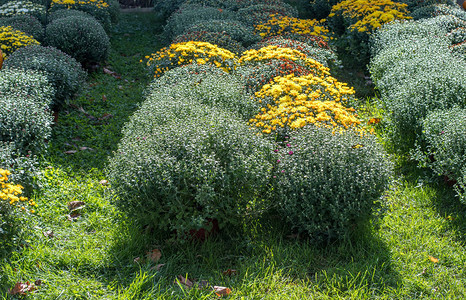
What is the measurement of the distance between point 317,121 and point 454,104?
1.52m

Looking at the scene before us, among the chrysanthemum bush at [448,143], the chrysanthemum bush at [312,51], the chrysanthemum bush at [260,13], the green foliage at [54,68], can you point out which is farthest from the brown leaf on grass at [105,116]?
the chrysanthemum bush at [448,143]

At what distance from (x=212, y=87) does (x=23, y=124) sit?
6.31ft

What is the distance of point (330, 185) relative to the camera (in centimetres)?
320

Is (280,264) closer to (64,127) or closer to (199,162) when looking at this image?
(199,162)

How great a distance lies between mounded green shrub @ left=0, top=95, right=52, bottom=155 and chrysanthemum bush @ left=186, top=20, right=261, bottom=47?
11.2ft

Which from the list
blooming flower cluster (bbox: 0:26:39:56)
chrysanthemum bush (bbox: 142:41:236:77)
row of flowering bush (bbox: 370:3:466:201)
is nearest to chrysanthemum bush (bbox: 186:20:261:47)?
chrysanthemum bush (bbox: 142:41:236:77)

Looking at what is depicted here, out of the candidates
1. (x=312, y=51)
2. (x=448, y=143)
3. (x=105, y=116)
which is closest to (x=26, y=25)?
(x=105, y=116)

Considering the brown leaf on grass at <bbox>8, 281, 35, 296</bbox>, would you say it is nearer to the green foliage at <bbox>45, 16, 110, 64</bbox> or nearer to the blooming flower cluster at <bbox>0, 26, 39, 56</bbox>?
the blooming flower cluster at <bbox>0, 26, 39, 56</bbox>

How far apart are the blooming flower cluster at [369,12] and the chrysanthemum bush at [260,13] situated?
105 cm

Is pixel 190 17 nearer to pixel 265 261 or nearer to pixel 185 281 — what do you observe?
pixel 265 261

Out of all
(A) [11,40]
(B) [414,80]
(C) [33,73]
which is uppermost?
(B) [414,80]

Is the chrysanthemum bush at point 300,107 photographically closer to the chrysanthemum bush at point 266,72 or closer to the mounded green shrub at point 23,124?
the chrysanthemum bush at point 266,72

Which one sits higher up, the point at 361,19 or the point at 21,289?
the point at 361,19

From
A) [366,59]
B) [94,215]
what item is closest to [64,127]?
[94,215]
